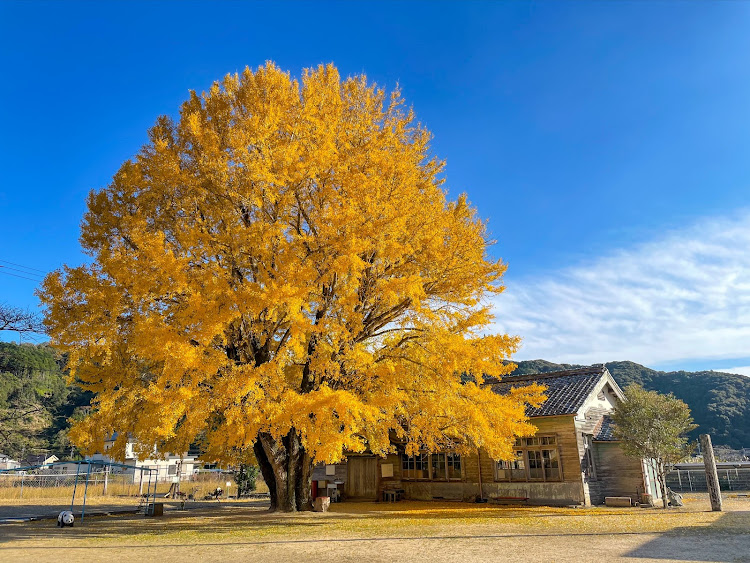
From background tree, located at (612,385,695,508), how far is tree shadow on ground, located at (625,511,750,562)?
13.9ft

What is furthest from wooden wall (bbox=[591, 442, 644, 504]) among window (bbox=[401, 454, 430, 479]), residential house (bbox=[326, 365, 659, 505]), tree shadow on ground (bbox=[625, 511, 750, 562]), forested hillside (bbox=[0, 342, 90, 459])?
forested hillside (bbox=[0, 342, 90, 459])

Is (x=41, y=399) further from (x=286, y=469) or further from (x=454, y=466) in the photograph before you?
(x=286, y=469)

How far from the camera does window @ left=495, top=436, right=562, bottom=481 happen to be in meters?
20.8

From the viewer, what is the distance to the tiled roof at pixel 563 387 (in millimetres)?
21031

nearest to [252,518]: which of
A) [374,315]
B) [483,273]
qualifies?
[374,315]

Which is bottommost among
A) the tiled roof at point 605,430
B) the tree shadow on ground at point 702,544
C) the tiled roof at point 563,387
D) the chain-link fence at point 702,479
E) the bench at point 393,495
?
the chain-link fence at point 702,479

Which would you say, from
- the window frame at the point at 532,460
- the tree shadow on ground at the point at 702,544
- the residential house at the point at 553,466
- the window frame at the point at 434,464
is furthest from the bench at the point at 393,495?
the tree shadow on ground at the point at 702,544

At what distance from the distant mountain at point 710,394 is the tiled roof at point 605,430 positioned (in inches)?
1089

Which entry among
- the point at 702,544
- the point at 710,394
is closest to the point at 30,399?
the point at 702,544

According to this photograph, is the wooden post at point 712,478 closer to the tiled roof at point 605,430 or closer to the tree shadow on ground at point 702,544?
the tree shadow on ground at point 702,544

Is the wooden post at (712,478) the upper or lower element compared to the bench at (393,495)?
upper

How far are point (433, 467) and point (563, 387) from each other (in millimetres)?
7171

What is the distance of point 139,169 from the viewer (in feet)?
46.9

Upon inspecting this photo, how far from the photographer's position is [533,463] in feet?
70.2
